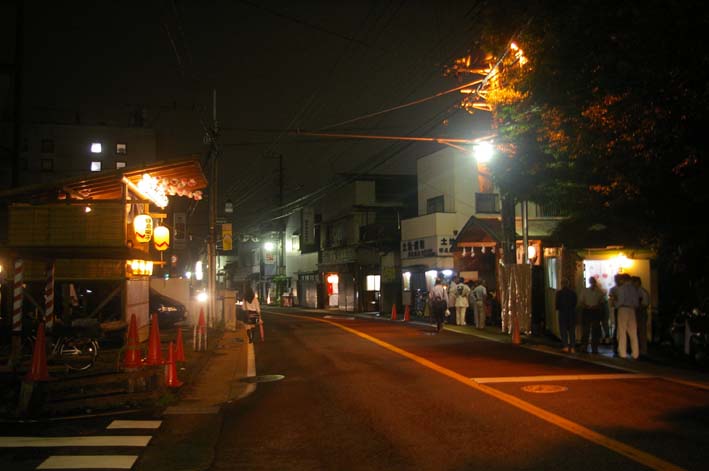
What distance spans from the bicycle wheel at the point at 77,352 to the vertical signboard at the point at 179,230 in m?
17.5

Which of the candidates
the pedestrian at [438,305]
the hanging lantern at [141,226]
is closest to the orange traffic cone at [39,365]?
the hanging lantern at [141,226]

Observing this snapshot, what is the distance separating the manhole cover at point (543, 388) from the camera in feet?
34.5

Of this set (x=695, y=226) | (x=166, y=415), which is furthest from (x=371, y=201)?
(x=166, y=415)

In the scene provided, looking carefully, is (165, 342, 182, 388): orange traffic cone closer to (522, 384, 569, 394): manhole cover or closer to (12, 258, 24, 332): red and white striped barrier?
(12, 258, 24, 332): red and white striped barrier

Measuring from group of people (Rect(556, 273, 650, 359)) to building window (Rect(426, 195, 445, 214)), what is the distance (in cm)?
1915

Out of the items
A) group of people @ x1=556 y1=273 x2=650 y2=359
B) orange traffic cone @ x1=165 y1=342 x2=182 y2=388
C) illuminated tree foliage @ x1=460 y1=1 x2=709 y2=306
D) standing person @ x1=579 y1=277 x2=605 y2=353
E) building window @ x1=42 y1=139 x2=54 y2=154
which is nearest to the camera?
illuminated tree foliage @ x1=460 y1=1 x2=709 y2=306

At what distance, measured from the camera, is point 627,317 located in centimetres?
1488

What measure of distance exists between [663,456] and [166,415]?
22.2ft

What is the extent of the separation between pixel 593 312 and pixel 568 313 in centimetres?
61

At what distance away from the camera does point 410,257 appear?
38031 mm

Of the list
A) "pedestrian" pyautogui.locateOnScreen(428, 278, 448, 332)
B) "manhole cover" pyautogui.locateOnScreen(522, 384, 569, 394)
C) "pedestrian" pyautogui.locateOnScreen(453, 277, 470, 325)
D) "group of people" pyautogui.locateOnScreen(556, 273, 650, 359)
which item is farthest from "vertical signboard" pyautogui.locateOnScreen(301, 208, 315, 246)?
"manhole cover" pyautogui.locateOnScreen(522, 384, 569, 394)

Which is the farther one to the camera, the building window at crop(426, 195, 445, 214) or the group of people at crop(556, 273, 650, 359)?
the building window at crop(426, 195, 445, 214)

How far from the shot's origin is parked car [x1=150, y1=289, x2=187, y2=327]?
86.3ft

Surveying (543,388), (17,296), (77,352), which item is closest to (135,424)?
(17,296)
